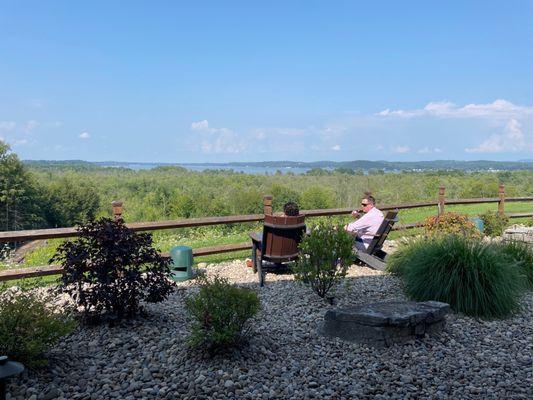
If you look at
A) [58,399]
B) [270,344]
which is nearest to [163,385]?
[58,399]

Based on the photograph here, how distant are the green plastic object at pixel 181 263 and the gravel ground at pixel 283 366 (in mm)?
2044

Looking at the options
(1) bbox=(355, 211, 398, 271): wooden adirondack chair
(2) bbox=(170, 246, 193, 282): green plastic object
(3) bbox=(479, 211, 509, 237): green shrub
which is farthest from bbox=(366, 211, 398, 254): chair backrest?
(3) bbox=(479, 211, 509, 237): green shrub

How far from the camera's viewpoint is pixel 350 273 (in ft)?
22.9

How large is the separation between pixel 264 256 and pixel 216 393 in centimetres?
362

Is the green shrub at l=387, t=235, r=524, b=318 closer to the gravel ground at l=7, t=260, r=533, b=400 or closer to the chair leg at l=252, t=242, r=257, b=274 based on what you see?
the gravel ground at l=7, t=260, r=533, b=400

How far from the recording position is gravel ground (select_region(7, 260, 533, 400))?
313 cm

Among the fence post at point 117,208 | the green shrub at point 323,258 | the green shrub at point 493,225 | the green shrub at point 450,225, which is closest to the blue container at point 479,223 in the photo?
the green shrub at point 493,225

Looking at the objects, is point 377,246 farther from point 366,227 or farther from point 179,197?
point 179,197

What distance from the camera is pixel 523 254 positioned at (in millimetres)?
6445

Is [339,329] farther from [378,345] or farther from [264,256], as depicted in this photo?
[264,256]

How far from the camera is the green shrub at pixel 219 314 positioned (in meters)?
3.53

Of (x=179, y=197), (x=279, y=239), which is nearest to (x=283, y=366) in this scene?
(x=279, y=239)

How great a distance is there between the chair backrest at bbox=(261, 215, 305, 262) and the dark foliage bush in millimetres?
2337

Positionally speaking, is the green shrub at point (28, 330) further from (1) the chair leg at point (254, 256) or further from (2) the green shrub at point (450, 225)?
(2) the green shrub at point (450, 225)
